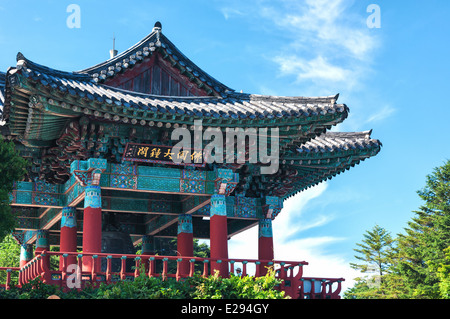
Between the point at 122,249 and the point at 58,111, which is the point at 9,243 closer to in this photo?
the point at 122,249

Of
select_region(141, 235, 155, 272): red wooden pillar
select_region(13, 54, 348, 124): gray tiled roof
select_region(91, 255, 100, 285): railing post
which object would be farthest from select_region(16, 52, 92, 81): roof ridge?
select_region(141, 235, 155, 272): red wooden pillar

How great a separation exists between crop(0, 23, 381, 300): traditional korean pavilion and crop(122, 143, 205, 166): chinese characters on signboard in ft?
0.11

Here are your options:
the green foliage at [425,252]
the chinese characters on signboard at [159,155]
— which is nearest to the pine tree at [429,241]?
the green foliage at [425,252]

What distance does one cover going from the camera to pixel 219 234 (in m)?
21.0

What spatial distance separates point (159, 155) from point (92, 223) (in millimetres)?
3010

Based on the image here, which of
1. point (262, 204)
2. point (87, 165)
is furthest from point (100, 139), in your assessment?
point (262, 204)

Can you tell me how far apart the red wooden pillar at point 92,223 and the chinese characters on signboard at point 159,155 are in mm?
1467

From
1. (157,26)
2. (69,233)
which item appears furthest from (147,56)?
(69,233)

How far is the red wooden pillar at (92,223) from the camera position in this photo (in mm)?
19328

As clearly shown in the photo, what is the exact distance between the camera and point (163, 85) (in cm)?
2227

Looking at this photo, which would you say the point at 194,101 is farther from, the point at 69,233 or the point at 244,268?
the point at 69,233

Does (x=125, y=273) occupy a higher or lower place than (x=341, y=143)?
lower

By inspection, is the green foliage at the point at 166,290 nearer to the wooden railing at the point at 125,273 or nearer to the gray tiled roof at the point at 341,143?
the wooden railing at the point at 125,273
